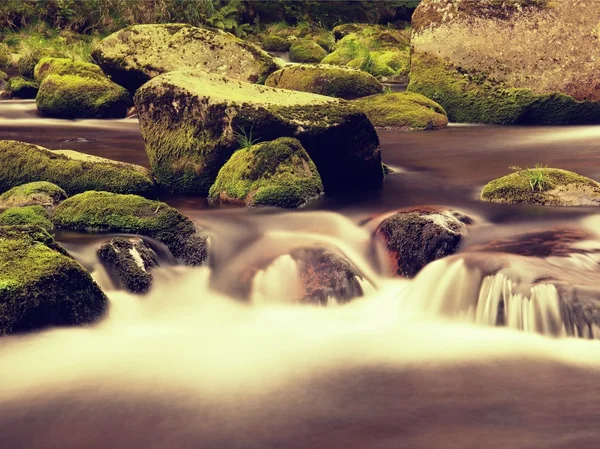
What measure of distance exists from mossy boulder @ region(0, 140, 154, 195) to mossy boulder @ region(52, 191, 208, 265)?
44.7 inches

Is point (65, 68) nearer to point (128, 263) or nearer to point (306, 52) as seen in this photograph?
point (306, 52)

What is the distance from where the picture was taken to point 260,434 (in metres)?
5.04

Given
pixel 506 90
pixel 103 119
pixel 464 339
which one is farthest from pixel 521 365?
pixel 103 119

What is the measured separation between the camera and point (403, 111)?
15758mm

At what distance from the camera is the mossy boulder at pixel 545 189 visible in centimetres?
938

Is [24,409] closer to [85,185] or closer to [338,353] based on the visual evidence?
[338,353]

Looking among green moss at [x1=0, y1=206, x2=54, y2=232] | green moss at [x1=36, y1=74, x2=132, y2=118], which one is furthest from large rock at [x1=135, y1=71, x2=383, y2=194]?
green moss at [x1=36, y1=74, x2=132, y2=118]

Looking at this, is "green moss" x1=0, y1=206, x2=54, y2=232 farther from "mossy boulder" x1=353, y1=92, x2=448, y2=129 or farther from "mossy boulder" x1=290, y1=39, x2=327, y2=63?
"mossy boulder" x1=290, y1=39, x2=327, y2=63

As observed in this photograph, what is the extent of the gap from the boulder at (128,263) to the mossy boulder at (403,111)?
8.61m

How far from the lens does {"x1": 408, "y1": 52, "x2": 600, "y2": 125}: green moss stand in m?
16.1

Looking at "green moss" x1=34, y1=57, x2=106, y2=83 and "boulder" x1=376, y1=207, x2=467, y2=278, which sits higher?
"green moss" x1=34, y1=57, x2=106, y2=83

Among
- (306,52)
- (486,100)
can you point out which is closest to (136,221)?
(486,100)

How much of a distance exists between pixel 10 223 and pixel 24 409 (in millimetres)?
3232

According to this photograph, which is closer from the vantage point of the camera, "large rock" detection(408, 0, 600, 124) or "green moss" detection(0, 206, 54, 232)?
"green moss" detection(0, 206, 54, 232)
